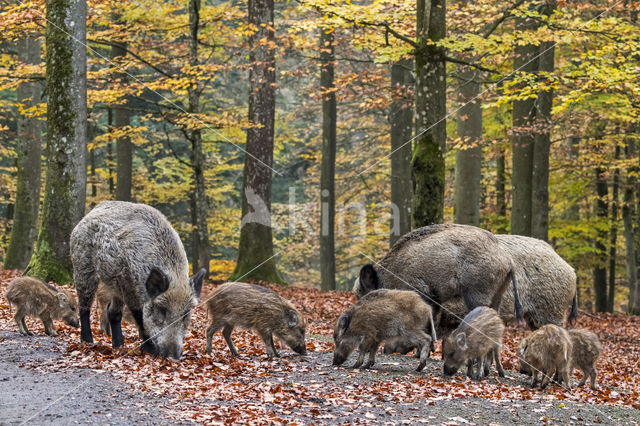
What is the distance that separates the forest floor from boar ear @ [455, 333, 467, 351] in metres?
0.42

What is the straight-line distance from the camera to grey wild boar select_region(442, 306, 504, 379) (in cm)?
781

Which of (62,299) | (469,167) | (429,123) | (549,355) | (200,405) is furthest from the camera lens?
(469,167)

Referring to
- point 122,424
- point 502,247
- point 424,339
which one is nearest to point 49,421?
point 122,424

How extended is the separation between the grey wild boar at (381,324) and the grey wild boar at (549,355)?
4.46ft

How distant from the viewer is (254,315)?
28.2 ft

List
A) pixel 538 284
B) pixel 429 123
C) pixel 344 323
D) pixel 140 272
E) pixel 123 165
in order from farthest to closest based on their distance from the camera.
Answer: pixel 123 165
pixel 429 123
pixel 538 284
pixel 344 323
pixel 140 272

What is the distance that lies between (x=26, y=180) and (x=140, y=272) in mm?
13877

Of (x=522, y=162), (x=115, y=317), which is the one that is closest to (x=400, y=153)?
(x=522, y=162)

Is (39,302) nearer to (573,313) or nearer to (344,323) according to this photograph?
(344,323)

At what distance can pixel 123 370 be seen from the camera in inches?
266

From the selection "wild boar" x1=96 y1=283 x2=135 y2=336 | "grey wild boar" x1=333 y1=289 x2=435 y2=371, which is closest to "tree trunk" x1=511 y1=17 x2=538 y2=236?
"grey wild boar" x1=333 y1=289 x2=435 y2=371

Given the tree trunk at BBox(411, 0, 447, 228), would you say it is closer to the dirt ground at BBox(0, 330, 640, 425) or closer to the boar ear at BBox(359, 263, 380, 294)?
the boar ear at BBox(359, 263, 380, 294)

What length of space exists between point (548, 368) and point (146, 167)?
85.3 ft

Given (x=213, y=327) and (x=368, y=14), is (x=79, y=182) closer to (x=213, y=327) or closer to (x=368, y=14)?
(x=213, y=327)
